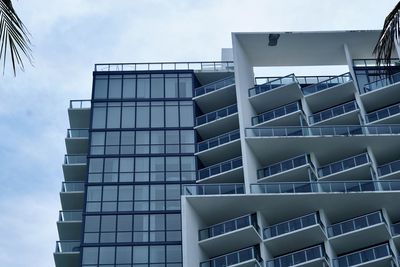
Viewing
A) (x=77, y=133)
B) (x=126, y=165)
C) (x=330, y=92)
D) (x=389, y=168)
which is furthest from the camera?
(x=77, y=133)

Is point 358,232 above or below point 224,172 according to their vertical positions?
below

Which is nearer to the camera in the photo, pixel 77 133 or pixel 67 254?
pixel 67 254

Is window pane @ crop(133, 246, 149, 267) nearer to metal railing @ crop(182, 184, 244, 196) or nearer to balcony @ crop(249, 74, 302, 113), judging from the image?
metal railing @ crop(182, 184, 244, 196)

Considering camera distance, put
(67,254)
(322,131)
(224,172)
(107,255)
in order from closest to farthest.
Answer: (107,255) → (322,131) → (224,172) → (67,254)

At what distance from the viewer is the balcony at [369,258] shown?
146ft

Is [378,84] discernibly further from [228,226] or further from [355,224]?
[228,226]

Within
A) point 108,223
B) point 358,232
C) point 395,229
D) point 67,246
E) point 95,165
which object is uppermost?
point 95,165

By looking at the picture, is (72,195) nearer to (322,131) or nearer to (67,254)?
(67,254)

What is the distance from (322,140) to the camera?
175ft

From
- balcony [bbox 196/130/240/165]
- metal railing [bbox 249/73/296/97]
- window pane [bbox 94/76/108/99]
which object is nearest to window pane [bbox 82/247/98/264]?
balcony [bbox 196/130/240/165]

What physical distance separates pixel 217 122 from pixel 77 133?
13.2 metres

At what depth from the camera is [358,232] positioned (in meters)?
45.8

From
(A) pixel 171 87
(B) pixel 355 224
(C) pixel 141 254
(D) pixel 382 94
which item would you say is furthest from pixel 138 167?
(D) pixel 382 94

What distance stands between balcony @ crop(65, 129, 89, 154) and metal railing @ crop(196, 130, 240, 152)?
11019mm
